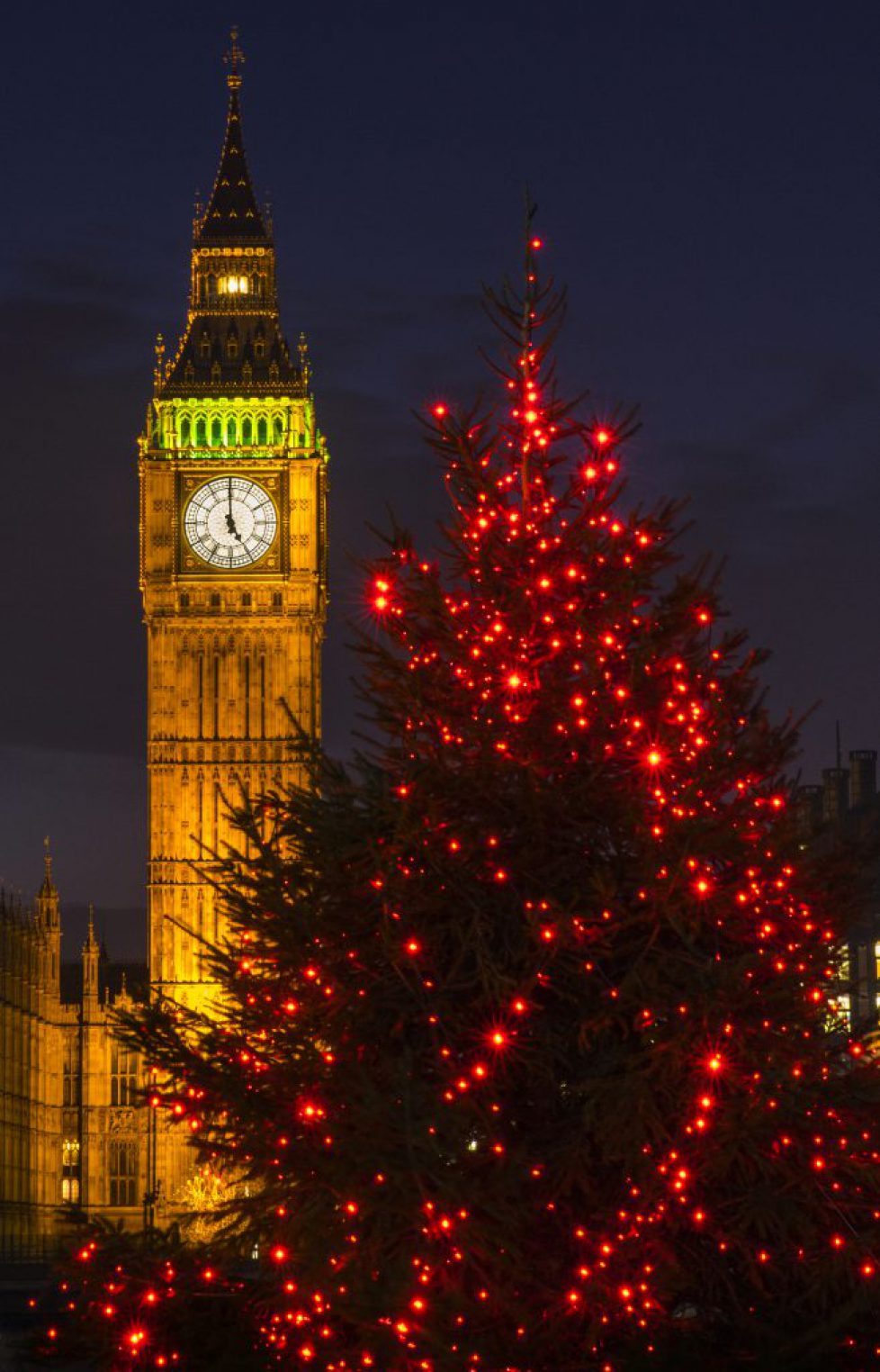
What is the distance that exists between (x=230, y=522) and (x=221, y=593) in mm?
2394

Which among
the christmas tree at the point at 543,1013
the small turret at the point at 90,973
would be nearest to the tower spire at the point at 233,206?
the small turret at the point at 90,973

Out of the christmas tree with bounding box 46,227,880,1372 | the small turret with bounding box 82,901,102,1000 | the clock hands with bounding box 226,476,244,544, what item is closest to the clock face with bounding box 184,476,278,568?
the clock hands with bounding box 226,476,244,544

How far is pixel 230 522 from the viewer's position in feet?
275

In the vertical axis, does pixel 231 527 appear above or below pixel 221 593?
above

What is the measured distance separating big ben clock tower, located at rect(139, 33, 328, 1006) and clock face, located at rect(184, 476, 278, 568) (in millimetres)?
42

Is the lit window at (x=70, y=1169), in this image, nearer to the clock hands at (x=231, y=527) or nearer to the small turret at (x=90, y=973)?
the small turret at (x=90, y=973)

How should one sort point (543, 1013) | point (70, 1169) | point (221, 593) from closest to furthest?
1. point (543, 1013)
2. point (221, 593)
3. point (70, 1169)

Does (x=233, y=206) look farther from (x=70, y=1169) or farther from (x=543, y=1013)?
(x=543, y=1013)

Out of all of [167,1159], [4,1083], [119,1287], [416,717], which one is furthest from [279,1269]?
[167,1159]

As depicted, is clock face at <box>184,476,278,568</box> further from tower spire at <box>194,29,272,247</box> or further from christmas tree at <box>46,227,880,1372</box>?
christmas tree at <box>46,227,880,1372</box>

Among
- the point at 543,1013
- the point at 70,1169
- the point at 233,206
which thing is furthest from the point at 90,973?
the point at 543,1013

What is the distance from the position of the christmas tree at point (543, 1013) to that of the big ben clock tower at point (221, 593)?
212 ft

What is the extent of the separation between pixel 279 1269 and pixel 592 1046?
2.60 m

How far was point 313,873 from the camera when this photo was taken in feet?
56.6
